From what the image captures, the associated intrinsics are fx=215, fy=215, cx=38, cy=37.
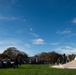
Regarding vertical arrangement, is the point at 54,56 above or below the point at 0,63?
above

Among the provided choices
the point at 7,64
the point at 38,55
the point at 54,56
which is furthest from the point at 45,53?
the point at 7,64

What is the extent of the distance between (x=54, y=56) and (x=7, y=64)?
3443 inches

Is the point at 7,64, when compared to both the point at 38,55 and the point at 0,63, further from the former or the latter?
the point at 38,55

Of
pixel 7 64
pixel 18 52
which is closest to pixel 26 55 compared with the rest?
pixel 18 52

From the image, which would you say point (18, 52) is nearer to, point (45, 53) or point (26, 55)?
point (26, 55)

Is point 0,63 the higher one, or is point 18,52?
point 18,52

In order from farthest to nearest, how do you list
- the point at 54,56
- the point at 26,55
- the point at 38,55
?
the point at 38,55 < the point at 26,55 < the point at 54,56

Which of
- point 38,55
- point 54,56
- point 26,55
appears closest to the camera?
point 54,56

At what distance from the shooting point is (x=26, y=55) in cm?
15538

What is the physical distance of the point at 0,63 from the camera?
50.9 metres

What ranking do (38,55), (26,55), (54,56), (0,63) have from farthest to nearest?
1. (38,55)
2. (26,55)
3. (54,56)
4. (0,63)

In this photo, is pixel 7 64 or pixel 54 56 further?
pixel 54 56

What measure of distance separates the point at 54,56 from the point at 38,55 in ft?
113

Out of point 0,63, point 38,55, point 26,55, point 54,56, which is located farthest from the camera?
point 38,55
